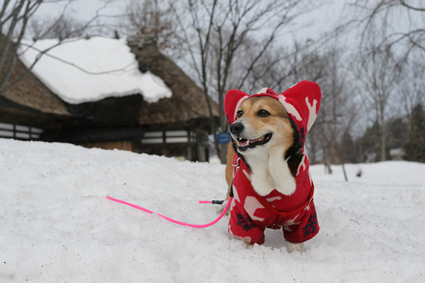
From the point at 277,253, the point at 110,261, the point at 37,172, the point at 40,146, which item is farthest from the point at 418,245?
the point at 40,146

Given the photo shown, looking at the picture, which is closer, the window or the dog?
the dog

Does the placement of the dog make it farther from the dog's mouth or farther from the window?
the window

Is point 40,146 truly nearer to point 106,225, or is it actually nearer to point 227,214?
point 106,225

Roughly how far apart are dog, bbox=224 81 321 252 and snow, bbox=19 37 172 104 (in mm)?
9201

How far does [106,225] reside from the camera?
2131 mm

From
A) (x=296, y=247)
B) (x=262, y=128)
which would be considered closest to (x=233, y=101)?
(x=262, y=128)

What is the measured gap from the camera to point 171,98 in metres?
10.8

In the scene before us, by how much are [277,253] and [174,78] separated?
1030 cm

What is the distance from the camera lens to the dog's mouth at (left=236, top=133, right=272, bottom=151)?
173 cm

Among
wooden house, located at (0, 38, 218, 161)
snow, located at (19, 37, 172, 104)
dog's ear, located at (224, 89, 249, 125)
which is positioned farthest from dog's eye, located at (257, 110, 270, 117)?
snow, located at (19, 37, 172, 104)

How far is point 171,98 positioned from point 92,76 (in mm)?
3433

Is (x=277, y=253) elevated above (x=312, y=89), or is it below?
below

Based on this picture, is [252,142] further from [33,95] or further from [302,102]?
[33,95]

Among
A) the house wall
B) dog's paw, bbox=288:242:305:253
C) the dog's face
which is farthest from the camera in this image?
the house wall
